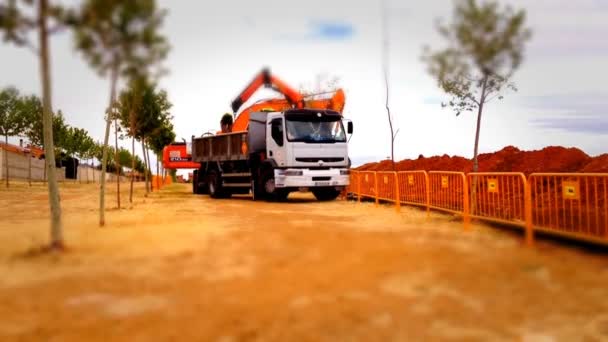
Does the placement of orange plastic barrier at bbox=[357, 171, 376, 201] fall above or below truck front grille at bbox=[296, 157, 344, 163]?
below

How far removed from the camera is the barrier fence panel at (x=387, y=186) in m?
15.4

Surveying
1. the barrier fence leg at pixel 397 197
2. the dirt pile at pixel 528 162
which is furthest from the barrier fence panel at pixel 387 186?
the dirt pile at pixel 528 162

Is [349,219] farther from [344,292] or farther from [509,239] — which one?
[344,292]

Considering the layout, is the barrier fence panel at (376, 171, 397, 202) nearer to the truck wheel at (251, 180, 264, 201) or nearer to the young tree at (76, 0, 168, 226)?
the truck wheel at (251, 180, 264, 201)

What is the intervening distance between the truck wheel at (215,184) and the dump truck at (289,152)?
0.33 ft

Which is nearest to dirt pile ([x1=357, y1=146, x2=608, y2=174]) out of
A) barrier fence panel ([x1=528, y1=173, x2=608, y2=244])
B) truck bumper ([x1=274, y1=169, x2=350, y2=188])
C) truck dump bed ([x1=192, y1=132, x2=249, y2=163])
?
truck bumper ([x1=274, y1=169, x2=350, y2=188])

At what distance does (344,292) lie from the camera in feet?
18.4

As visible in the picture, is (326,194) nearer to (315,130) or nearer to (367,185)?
(367,185)

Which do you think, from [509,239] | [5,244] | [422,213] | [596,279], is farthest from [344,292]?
[422,213]

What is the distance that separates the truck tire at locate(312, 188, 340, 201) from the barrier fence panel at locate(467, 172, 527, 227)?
890 centimetres

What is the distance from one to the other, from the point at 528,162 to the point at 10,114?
32817 millimetres

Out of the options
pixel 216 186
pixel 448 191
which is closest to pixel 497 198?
pixel 448 191

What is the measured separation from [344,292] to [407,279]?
911 millimetres

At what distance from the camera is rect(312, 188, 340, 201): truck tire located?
19.9 metres
